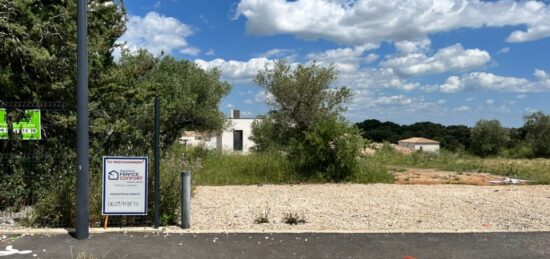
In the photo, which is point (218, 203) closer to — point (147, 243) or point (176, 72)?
point (147, 243)

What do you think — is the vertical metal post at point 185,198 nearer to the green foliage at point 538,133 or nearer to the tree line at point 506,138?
the tree line at point 506,138

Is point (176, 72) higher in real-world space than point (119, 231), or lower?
higher

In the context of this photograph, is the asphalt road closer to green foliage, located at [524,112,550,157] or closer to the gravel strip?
the gravel strip

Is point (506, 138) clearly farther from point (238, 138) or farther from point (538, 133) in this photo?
point (238, 138)

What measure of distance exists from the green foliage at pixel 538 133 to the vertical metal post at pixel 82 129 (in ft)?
126

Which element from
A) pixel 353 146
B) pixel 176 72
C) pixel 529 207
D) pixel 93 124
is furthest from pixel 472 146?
pixel 93 124

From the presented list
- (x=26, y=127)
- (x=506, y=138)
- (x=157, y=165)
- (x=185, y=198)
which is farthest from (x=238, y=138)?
(x=157, y=165)

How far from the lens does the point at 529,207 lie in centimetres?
1029

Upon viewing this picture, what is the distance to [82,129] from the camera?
6.86 metres

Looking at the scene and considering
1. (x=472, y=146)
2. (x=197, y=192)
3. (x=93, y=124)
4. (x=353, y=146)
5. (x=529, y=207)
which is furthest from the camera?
(x=472, y=146)

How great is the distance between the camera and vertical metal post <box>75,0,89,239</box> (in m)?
6.79

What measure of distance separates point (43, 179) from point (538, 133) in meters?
→ 40.3

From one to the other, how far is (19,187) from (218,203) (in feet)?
12.7

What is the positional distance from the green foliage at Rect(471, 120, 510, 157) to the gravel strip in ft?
114
